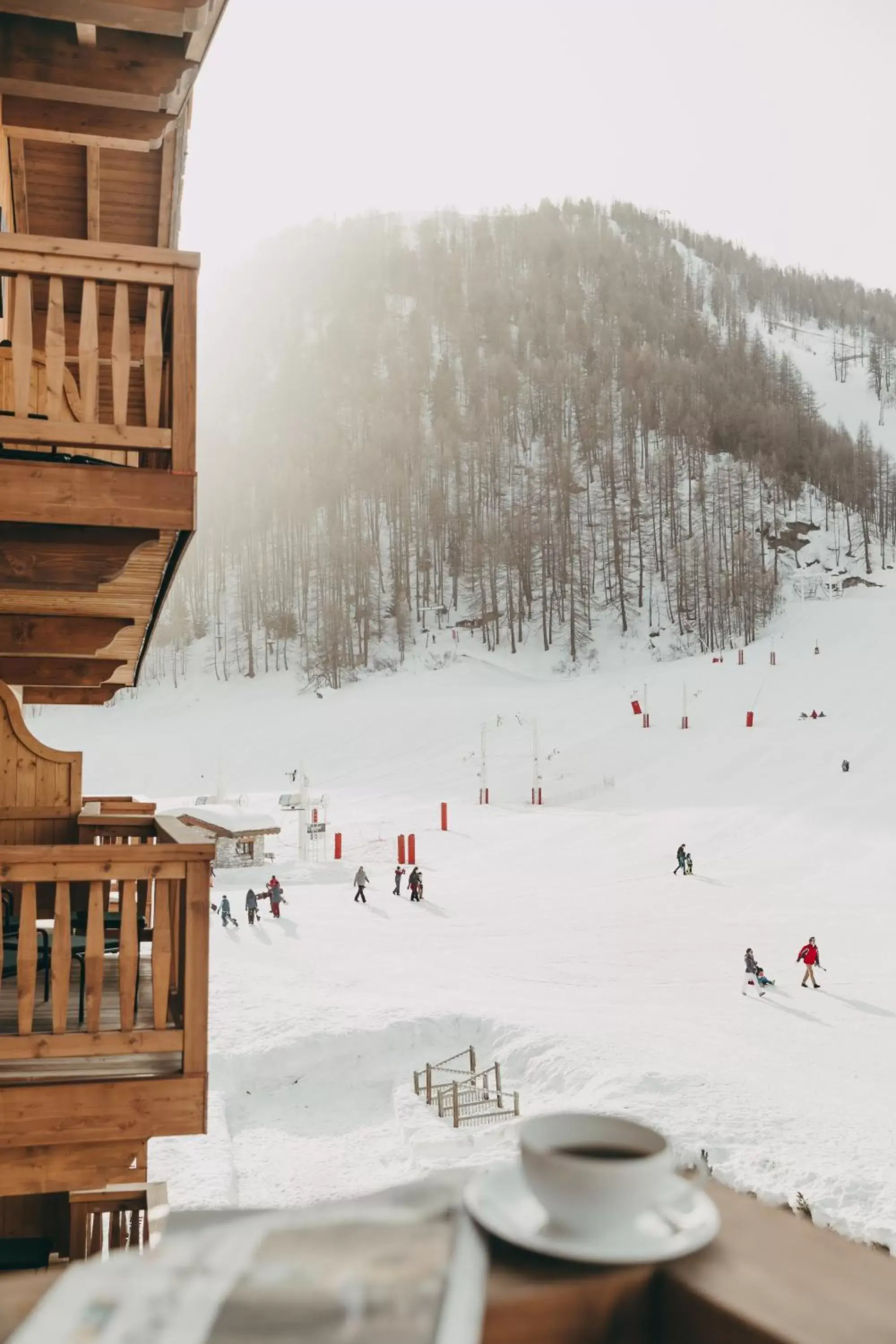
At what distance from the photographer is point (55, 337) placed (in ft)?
15.1

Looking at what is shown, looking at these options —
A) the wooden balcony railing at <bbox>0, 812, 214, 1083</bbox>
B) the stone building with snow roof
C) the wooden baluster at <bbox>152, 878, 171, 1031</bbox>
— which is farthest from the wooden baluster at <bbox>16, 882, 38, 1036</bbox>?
the stone building with snow roof

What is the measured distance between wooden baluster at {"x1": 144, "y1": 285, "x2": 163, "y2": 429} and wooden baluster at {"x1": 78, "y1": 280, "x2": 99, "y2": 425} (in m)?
0.23

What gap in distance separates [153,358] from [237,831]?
23.0 meters

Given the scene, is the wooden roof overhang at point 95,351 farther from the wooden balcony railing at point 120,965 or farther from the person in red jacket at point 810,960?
the person in red jacket at point 810,960

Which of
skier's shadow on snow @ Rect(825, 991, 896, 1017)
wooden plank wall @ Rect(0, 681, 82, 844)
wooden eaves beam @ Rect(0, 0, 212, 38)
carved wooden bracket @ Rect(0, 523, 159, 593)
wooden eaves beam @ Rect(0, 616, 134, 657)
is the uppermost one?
wooden eaves beam @ Rect(0, 0, 212, 38)

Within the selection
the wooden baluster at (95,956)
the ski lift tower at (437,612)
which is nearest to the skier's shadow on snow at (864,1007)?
the wooden baluster at (95,956)

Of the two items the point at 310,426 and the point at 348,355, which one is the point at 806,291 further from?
the point at 310,426

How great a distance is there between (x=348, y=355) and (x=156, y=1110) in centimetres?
9452

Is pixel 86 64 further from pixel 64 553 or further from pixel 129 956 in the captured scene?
pixel 129 956

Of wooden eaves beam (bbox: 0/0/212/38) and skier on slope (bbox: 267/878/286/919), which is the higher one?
wooden eaves beam (bbox: 0/0/212/38)

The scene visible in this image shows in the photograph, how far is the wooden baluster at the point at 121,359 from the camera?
4594 mm

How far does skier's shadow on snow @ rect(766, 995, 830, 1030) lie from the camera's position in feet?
49.8

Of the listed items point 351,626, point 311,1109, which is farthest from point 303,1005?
point 351,626

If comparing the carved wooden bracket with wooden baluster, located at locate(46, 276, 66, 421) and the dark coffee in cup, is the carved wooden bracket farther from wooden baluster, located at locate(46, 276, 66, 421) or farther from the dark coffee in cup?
the dark coffee in cup
